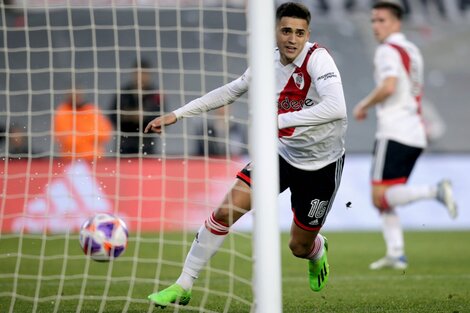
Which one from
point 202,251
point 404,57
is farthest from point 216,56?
point 202,251

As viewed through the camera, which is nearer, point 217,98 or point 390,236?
point 217,98

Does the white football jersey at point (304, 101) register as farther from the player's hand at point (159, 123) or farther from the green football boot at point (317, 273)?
the green football boot at point (317, 273)

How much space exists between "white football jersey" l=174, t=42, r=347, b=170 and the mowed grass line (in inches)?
29.9

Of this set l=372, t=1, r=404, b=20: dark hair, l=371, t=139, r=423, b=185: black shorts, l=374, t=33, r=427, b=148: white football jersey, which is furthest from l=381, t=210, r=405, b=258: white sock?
l=372, t=1, r=404, b=20: dark hair

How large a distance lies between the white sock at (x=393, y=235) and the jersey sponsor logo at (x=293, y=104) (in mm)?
3450

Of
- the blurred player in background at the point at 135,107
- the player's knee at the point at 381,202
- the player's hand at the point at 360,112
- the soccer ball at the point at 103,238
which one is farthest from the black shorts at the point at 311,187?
the blurred player in background at the point at 135,107

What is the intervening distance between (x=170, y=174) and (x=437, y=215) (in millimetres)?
4065

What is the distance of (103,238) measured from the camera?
20.6 ft

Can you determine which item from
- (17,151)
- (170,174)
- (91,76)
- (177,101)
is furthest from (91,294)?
(177,101)

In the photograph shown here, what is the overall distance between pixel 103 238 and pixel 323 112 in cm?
178

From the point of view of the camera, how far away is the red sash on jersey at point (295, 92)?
229 inches

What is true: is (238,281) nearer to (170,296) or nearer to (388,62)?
(170,296)

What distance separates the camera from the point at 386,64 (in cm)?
923

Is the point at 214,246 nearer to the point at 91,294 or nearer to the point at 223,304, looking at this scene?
the point at 223,304
